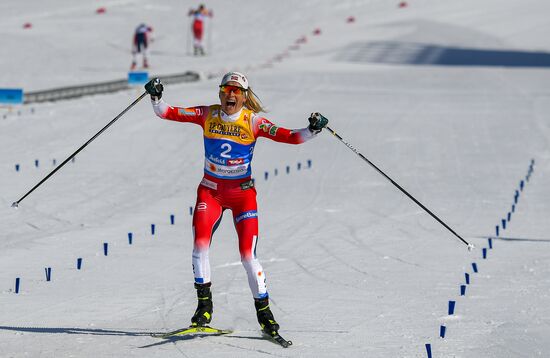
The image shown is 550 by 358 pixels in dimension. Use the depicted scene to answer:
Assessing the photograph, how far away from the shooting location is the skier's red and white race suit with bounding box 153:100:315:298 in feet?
28.8

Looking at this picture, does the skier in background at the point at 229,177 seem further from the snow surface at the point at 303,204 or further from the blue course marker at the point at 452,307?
the blue course marker at the point at 452,307

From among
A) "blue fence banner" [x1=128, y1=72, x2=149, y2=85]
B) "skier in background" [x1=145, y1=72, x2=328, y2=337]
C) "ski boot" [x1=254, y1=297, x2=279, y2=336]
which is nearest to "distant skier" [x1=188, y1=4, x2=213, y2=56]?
"blue fence banner" [x1=128, y1=72, x2=149, y2=85]

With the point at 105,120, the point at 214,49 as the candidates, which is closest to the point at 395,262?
the point at 105,120

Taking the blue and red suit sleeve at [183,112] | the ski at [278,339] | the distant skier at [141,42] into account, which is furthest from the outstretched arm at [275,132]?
the distant skier at [141,42]

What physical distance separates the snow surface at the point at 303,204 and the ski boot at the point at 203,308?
0.15 m

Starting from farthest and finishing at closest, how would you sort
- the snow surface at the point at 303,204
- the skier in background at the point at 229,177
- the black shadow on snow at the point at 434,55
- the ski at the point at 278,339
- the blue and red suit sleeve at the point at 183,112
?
the black shadow on snow at the point at 434,55 < the snow surface at the point at 303,204 < the blue and red suit sleeve at the point at 183,112 < the skier in background at the point at 229,177 < the ski at the point at 278,339

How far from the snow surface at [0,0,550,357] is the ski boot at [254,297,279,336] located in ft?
0.49

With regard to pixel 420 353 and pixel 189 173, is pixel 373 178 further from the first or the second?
pixel 420 353

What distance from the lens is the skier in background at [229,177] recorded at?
8758 mm

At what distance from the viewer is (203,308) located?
876 cm

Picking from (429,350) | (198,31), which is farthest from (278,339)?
(198,31)

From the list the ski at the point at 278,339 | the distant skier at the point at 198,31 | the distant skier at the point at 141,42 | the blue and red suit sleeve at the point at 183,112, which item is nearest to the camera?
the ski at the point at 278,339

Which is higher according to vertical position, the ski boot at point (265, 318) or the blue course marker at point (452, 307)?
the ski boot at point (265, 318)

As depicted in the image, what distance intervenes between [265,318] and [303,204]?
Answer: 24.8 ft
